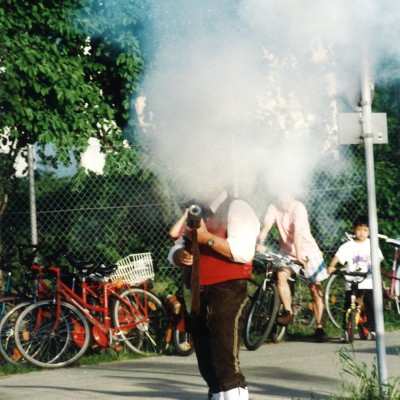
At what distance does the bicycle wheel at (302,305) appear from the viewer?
12.8 metres

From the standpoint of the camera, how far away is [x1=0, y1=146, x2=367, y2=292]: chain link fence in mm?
12469

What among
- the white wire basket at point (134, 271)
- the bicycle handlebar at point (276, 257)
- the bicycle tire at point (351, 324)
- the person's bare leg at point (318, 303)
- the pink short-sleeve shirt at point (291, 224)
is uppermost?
the pink short-sleeve shirt at point (291, 224)

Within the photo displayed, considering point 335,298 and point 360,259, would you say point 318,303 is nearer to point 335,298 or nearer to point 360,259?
point 360,259

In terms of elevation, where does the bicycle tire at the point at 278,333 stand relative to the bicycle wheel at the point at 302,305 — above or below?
below

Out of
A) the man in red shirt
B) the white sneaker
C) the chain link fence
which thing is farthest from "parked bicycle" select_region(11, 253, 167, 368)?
the man in red shirt

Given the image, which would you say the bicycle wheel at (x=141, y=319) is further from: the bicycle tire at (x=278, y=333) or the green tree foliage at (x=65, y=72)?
the green tree foliage at (x=65, y=72)

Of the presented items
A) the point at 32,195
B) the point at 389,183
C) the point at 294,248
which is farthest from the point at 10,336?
the point at 389,183

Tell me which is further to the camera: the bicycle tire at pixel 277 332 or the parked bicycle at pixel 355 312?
the bicycle tire at pixel 277 332

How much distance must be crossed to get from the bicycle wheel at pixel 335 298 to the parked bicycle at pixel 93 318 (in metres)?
2.24

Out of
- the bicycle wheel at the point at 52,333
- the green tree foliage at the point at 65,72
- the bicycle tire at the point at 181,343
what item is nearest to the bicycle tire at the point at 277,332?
the bicycle tire at the point at 181,343

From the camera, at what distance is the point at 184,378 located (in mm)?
9859

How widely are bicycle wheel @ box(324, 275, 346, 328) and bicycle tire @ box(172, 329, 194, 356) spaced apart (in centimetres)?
234

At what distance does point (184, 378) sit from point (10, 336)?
2.10 m

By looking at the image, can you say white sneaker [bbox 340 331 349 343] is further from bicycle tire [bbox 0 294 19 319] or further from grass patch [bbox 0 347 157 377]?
bicycle tire [bbox 0 294 19 319]
